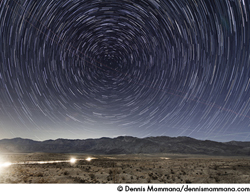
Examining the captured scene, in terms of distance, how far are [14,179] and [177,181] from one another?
1431 centimetres

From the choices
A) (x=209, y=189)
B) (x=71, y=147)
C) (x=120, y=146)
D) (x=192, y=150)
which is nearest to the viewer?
(x=209, y=189)

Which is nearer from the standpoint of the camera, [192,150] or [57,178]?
[57,178]

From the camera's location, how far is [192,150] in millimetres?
113062

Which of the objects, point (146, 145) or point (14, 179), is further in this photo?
point (146, 145)

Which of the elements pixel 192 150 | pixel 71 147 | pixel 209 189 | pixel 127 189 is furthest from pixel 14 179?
pixel 71 147

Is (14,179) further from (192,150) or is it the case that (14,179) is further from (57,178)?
(192,150)

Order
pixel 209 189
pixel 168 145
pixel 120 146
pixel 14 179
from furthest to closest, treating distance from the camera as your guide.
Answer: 1. pixel 120 146
2. pixel 168 145
3. pixel 14 179
4. pixel 209 189

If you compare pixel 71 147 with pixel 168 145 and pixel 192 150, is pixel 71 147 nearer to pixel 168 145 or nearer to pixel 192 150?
pixel 168 145

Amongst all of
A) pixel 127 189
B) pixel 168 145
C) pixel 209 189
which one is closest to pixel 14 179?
pixel 127 189

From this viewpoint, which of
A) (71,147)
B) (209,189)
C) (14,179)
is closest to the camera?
(209,189)

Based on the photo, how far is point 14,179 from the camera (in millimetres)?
13703

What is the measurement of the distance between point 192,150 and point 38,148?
139m

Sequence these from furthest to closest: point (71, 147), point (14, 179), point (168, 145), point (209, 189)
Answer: point (71, 147)
point (168, 145)
point (14, 179)
point (209, 189)

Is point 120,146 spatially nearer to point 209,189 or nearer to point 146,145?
point 146,145
